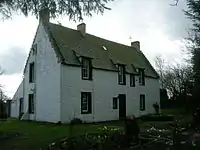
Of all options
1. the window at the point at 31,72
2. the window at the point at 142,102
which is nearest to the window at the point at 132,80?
the window at the point at 142,102

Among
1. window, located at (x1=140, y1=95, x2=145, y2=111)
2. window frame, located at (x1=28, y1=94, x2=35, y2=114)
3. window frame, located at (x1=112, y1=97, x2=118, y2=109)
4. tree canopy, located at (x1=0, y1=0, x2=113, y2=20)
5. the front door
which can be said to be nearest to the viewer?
tree canopy, located at (x1=0, y1=0, x2=113, y2=20)

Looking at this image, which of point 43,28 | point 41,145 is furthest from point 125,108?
point 41,145

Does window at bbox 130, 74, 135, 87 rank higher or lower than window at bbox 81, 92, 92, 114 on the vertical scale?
higher

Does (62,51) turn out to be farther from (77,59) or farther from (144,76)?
(144,76)

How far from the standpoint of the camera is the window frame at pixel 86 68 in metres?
27.9

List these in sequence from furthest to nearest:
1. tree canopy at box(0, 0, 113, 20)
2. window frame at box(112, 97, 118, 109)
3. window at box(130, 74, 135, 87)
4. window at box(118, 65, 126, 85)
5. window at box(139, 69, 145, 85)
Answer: window at box(139, 69, 145, 85), window at box(130, 74, 135, 87), window at box(118, 65, 126, 85), window frame at box(112, 97, 118, 109), tree canopy at box(0, 0, 113, 20)

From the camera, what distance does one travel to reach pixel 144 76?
36.3m

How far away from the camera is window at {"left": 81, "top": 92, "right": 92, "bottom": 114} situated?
27.6 m

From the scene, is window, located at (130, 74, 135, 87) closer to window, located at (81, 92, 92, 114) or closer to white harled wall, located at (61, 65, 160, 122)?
white harled wall, located at (61, 65, 160, 122)

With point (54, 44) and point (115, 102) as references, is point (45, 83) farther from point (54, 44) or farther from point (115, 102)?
point (115, 102)

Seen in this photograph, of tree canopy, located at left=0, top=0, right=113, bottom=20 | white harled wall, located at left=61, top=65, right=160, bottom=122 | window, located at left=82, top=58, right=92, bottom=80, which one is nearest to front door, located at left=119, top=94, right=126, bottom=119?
white harled wall, located at left=61, top=65, right=160, bottom=122

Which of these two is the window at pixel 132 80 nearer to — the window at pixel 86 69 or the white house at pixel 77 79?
the white house at pixel 77 79

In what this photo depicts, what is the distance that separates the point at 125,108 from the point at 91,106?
18.5 ft

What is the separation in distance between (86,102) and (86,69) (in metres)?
3.03
